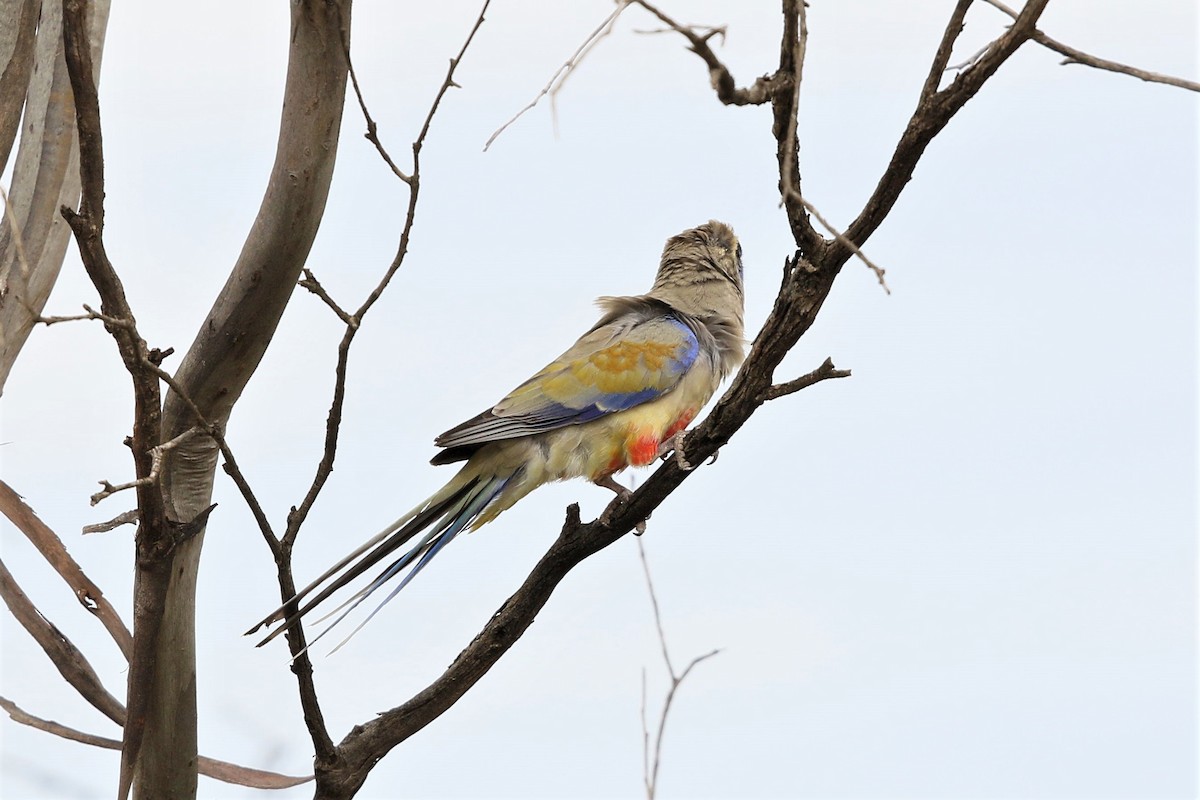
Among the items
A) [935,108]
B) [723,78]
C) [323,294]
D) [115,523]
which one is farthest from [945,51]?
[115,523]

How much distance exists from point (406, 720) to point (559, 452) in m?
1.23

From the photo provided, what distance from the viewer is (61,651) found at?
383cm

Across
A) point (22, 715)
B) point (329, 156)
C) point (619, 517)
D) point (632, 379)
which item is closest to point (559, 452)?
point (632, 379)

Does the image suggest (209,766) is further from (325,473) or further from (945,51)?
(945,51)

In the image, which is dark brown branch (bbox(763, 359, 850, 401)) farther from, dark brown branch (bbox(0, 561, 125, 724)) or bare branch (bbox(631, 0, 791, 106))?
dark brown branch (bbox(0, 561, 125, 724))

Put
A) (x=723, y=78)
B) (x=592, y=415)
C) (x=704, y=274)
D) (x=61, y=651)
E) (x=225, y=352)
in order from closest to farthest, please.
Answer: (x=723, y=78) < (x=225, y=352) < (x=61, y=651) < (x=592, y=415) < (x=704, y=274)

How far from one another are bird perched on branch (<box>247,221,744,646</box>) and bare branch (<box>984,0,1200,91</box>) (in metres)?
2.22

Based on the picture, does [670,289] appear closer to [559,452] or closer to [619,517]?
[559,452]

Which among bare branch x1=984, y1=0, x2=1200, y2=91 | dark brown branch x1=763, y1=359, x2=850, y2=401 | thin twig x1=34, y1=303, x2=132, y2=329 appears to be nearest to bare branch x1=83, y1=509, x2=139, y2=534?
thin twig x1=34, y1=303, x2=132, y2=329

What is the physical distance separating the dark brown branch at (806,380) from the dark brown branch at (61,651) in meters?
2.27

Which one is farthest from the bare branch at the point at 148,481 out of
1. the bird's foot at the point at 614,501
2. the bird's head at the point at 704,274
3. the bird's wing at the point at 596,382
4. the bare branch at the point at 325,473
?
the bird's head at the point at 704,274

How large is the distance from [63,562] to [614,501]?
1694 millimetres

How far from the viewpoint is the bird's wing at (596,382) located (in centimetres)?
457

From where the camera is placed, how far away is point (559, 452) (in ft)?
15.3
